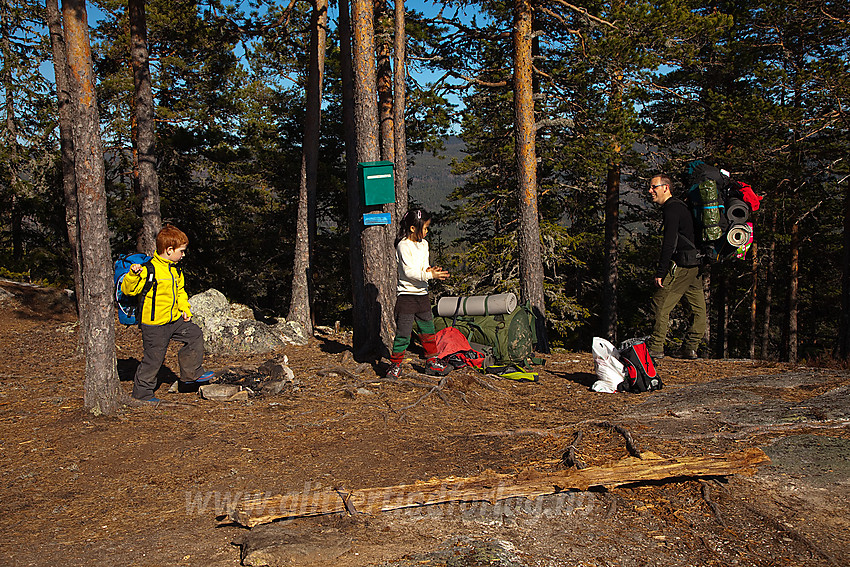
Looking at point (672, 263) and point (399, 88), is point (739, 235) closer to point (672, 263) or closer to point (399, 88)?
point (672, 263)

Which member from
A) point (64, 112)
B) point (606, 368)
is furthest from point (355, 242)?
point (64, 112)

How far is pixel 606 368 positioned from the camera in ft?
22.7

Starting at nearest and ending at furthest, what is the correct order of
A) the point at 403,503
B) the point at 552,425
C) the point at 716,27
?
the point at 403,503
the point at 552,425
the point at 716,27

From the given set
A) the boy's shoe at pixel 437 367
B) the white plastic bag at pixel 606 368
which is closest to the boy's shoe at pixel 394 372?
the boy's shoe at pixel 437 367

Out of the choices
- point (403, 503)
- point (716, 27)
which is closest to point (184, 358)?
point (403, 503)

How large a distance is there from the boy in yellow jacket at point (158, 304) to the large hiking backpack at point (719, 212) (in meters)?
6.25

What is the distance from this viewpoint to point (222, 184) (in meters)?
19.4

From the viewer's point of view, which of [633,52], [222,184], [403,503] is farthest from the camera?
[222,184]

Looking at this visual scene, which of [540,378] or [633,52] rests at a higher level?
[633,52]

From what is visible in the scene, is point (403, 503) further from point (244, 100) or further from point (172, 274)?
point (244, 100)

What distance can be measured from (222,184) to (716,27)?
50.0ft

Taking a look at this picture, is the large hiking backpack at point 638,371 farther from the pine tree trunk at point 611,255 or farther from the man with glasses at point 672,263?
the pine tree trunk at point 611,255

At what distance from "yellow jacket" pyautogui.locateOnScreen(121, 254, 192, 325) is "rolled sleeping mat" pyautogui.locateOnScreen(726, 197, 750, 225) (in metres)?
6.62

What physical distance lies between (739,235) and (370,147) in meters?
5.05
